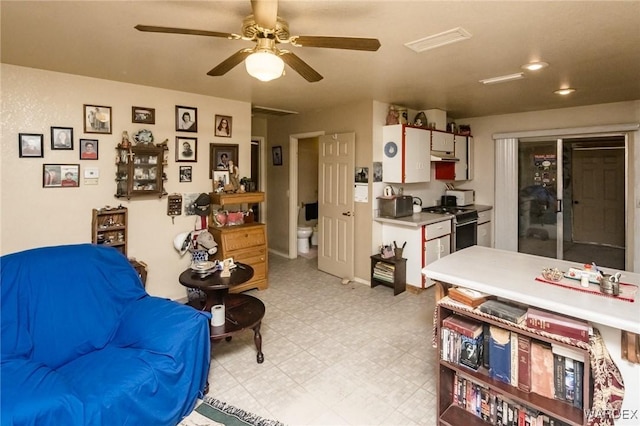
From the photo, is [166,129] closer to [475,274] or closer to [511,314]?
[475,274]

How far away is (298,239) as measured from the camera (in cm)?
599

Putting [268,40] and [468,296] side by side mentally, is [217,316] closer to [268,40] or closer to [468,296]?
[468,296]

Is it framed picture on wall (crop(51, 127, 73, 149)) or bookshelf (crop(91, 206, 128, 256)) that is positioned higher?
framed picture on wall (crop(51, 127, 73, 149))

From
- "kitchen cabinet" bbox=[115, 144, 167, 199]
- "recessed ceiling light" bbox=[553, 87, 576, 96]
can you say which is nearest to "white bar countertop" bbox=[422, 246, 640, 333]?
"recessed ceiling light" bbox=[553, 87, 576, 96]

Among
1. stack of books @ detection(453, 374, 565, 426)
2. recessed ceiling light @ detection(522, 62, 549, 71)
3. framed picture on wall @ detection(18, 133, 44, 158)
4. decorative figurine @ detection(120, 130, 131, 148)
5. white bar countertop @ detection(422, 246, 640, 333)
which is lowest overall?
stack of books @ detection(453, 374, 565, 426)

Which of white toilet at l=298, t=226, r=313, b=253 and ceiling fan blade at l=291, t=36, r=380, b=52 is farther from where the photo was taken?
white toilet at l=298, t=226, r=313, b=253

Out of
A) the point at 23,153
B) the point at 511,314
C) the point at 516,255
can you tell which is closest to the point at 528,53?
the point at 516,255

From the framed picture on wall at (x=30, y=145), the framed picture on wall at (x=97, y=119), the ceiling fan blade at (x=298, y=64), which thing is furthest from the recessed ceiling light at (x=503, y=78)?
the framed picture on wall at (x=30, y=145)

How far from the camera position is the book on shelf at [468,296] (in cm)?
179

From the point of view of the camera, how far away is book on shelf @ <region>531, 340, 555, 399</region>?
5.23 ft

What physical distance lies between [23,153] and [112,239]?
3.28ft

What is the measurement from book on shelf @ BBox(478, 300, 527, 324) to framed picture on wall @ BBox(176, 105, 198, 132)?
11.1ft

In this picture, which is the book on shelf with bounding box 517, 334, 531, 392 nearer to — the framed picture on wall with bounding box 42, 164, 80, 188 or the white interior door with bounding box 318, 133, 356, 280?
the white interior door with bounding box 318, 133, 356, 280

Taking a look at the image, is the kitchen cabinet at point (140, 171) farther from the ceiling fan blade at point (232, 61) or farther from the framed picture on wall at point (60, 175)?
the ceiling fan blade at point (232, 61)
